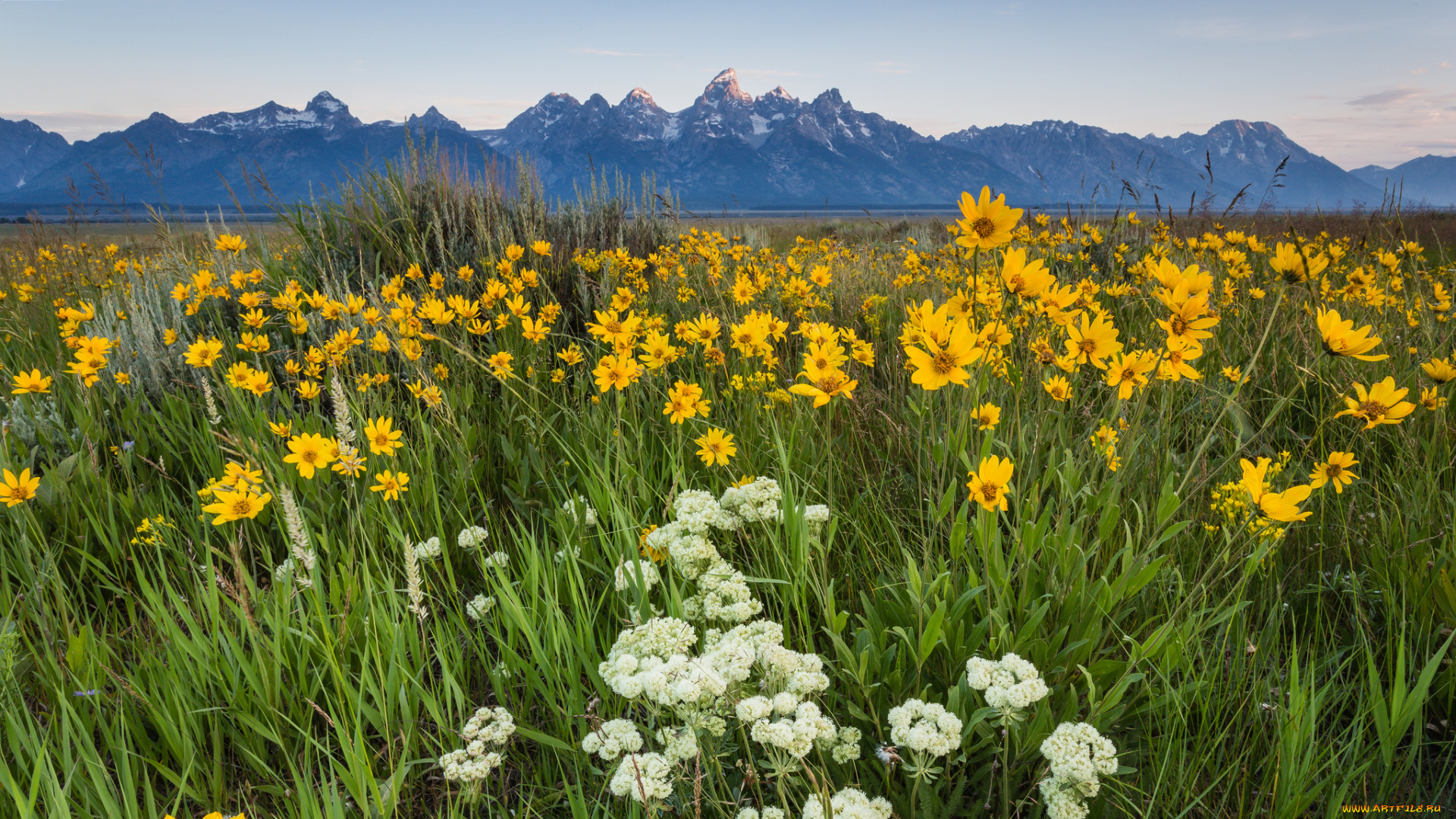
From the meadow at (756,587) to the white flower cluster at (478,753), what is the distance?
0.03 ft

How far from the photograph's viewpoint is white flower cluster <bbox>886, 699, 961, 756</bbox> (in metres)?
0.85

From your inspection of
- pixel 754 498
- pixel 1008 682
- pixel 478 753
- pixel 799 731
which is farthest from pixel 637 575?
pixel 1008 682

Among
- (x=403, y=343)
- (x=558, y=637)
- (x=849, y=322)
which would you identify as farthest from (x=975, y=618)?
(x=849, y=322)

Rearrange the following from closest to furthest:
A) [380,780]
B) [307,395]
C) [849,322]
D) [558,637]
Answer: [380,780] → [558,637] → [307,395] → [849,322]

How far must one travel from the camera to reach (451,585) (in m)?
1.63

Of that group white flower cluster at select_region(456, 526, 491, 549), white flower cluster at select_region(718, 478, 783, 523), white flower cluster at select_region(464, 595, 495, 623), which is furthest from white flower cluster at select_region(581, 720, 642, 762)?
white flower cluster at select_region(456, 526, 491, 549)

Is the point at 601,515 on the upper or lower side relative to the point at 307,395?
lower

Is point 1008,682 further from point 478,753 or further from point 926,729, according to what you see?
point 478,753

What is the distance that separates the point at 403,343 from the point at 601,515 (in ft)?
3.94

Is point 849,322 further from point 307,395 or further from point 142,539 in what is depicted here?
point 142,539

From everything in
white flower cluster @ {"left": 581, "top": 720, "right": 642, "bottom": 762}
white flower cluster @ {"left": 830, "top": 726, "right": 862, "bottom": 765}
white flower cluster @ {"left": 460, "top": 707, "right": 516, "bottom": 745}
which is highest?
white flower cluster @ {"left": 581, "top": 720, "right": 642, "bottom": 762}

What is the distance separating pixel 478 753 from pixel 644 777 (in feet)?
1.02

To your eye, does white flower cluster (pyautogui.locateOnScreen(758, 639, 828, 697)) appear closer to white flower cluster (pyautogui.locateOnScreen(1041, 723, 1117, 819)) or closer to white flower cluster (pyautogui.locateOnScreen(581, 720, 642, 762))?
white flower cluster (pyautogui.locateOnScreen(581, 720, 642, 762))

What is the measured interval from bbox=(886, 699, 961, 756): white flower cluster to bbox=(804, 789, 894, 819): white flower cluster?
0.08 m
